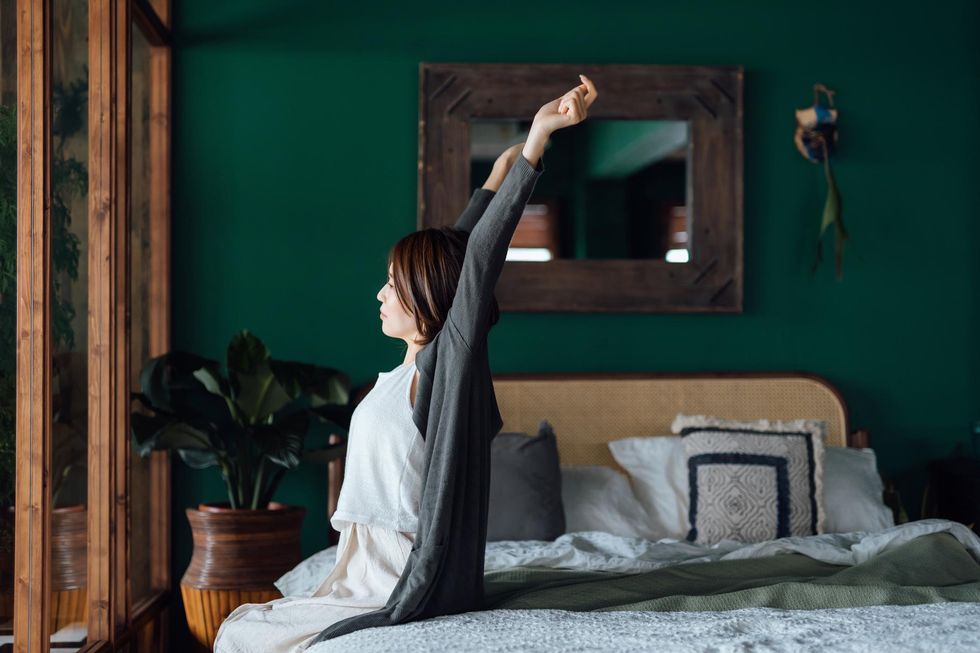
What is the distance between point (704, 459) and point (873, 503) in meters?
0.61

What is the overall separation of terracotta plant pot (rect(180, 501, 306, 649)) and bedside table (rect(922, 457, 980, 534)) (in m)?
2.40

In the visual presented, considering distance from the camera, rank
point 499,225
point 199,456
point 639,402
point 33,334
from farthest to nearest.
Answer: point 639,402, point 199,456, point 33,334, point 499,225

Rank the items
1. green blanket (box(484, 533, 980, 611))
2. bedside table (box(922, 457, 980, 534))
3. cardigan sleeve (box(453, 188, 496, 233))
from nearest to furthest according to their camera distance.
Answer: green blanket (box(484, 533, 980, 611)), cardigan sleeve (box(453, 188, 496, 233)), bedside table (box(922, 457, 980, 534))

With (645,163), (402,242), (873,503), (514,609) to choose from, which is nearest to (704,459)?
(873,503)

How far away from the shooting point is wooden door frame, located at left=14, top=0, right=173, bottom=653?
2.46m

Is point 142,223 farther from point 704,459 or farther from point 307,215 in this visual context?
point 704,459

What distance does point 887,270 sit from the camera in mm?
4109

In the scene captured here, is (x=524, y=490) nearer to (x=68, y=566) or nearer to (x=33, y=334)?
(x=68, y=566)

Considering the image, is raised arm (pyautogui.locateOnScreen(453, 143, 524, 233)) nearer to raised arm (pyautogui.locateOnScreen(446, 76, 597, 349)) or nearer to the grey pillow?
raised arm (pyautogui.locateOnScreen(446, 76, 597, 349))

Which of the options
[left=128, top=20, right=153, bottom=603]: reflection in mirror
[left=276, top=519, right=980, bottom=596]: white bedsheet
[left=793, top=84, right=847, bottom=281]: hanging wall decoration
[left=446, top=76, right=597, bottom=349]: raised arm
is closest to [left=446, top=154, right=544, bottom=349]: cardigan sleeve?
[left=446, top=76, right=597, bottom=349]: raised arm

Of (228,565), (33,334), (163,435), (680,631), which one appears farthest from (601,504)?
→ (33,334)

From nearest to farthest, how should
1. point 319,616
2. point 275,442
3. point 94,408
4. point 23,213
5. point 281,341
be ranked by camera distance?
point 319,616 < point 23,213 < point 94,408 < point 275,442 < point 281,341

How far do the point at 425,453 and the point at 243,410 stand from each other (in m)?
1.83

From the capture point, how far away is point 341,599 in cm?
203
